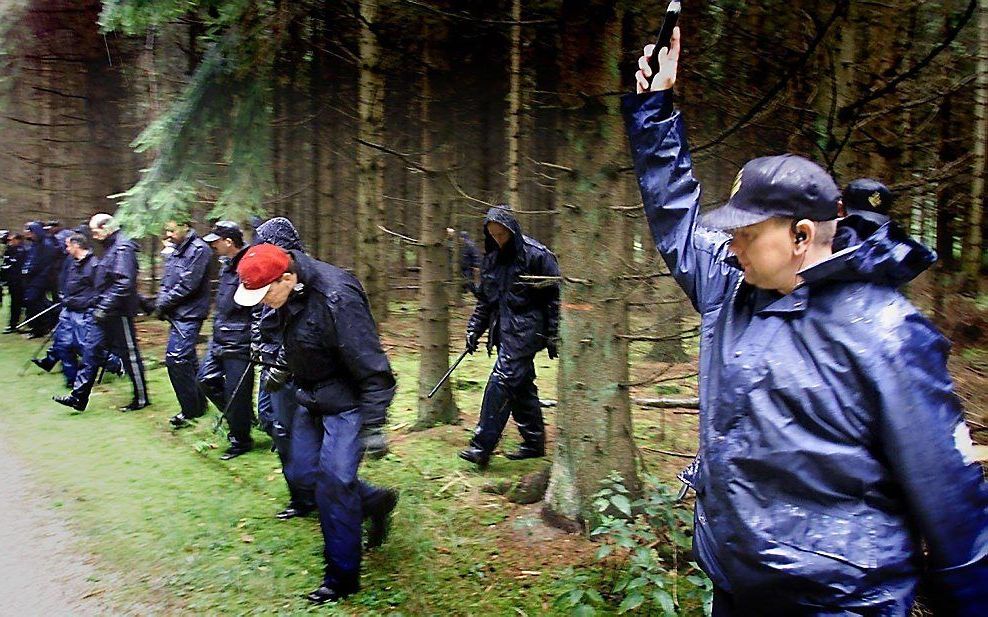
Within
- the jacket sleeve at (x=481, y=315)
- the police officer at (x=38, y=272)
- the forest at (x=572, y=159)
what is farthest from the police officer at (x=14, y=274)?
the jacket sleeve at (x=481, y=315)

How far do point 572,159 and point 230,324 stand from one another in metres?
4.49

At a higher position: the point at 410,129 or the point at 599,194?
the point at 410,129

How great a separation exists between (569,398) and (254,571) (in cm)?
252

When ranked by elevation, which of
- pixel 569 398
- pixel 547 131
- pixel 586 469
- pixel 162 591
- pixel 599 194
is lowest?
pixel 162 591

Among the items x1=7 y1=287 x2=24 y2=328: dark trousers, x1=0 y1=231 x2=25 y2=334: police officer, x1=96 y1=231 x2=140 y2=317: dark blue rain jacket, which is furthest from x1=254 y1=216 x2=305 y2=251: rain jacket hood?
x1=7 y1=287 x2=24 y2=328: dark trousers

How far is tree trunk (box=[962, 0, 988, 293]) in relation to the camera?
6.24 metres

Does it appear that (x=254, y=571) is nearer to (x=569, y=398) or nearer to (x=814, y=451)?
(x=569, y=398)

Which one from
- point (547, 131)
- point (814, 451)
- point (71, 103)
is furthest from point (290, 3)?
point (71, 103)

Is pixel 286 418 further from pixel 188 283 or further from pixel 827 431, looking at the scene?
pixel 827 431

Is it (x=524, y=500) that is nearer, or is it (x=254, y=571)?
(x=254, y=571)

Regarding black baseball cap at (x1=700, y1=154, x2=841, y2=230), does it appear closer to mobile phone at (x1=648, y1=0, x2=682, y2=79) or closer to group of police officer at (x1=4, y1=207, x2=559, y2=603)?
mobile phone at (x1=648, y1=0, x2=682, y2=79)

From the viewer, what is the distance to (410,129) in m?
12.5

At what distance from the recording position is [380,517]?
527 cm

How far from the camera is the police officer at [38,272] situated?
14.4 m
